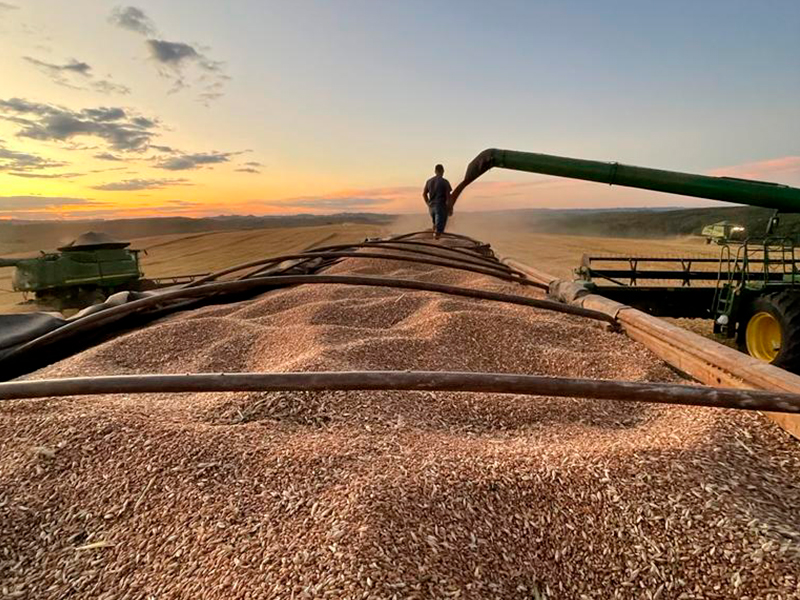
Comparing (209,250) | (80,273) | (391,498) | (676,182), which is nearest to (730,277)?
(676,182)

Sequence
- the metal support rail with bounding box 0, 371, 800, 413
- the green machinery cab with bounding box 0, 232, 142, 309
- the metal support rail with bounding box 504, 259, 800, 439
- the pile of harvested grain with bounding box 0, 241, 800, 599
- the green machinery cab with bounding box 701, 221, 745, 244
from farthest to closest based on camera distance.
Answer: the green machinery cab with bounding box 0, 232, 142, 309 < the green machinery cab with bounding box 701, 221, 745, 244 < the metal support rail with bounding box 504, 259, 800, 439 < the metal support rail with bounding box 0, 371, 800, 413 < the pile of harvested grain with bounding box 0, 241, 800, 599

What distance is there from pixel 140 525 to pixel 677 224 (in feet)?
159

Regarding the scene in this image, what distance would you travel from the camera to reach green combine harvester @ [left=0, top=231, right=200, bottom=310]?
12.6m

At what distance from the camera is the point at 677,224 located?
1650 inches

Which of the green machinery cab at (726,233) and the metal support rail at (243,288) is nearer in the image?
the metal support rail at (243,288)

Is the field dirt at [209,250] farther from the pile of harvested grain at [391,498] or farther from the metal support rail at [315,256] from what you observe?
the pile of harvested grain at [391,498]

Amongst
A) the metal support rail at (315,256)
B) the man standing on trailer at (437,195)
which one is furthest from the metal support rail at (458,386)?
the man standing on trailer at (437,195)

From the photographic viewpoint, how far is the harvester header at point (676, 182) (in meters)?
3.13

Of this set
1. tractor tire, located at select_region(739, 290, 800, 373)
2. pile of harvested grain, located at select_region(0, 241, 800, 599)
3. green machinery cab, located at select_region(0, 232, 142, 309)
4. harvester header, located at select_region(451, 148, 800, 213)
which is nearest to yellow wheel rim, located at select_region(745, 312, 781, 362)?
tractor tire, located at select_region(739, 290, 800, 373)

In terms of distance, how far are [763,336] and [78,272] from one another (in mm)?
15452

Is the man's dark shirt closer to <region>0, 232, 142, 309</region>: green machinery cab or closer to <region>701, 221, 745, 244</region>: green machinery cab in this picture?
<region>701, 221, 745, 244</region>: green machinery cab

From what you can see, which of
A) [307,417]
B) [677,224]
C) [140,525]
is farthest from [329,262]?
[677,224]

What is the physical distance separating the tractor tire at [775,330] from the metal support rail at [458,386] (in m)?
3.45

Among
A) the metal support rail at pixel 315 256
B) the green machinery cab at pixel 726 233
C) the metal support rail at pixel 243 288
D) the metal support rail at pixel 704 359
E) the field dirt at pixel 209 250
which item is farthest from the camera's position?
the field dirt at pixel 209 250
